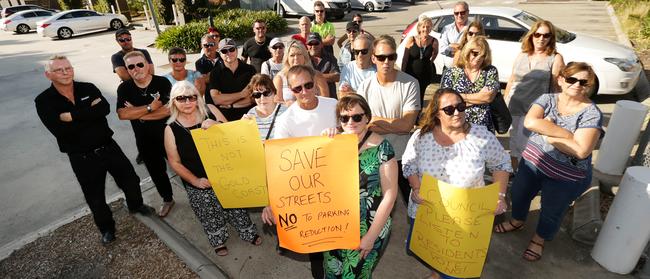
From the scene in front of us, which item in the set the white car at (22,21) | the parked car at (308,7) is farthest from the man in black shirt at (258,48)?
the white car at (22,21)

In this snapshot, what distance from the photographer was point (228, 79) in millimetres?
4586

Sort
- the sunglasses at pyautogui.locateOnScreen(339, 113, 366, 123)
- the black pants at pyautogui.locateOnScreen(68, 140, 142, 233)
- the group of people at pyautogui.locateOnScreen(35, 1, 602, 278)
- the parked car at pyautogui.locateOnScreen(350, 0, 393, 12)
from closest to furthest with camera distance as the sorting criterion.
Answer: the sunglasses at pyautogui.locateOnScreen(339, 113, 366, 123) < the group of people at pyautogui.locateOnScreen(35, 1, 602, 278) < the black pants at pyautogui.locateOnScreen(68, 140, 142, 233) < the parked car at pyautogui.locateOnScreen(350, 0, 393, 12)

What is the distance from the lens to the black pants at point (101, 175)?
12.5 feet

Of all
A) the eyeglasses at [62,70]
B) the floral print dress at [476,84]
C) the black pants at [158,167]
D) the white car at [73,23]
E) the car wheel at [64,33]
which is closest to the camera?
the eyeglasses at [62,70]

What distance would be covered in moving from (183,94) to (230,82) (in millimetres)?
1366

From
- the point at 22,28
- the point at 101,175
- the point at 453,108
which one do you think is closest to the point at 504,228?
the point at 453,108

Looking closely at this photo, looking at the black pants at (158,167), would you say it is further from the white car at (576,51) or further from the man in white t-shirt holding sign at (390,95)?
the white car at (576,51)

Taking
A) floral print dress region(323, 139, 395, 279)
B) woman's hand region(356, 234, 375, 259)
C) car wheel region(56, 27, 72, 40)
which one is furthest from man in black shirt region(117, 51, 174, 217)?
car wheel region(56, 27, 72, 40)

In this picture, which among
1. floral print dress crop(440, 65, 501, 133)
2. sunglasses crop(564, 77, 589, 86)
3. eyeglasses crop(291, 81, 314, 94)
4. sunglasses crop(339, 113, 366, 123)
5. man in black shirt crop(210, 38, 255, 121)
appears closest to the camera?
sunglasses crop(339, 113, 366, 123)

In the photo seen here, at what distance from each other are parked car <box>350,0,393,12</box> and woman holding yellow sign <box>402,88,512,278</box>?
74.5 feet

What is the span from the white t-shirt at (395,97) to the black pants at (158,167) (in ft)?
8.79

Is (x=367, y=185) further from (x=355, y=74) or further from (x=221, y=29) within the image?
(x=221, y=29)

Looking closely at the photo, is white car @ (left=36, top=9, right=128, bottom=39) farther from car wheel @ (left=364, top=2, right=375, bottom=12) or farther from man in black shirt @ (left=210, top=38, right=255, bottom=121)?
man in black shirt @ (left=210, top=38, right=255, bottom=121)

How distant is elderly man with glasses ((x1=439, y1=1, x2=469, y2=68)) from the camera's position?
19.2 feet
